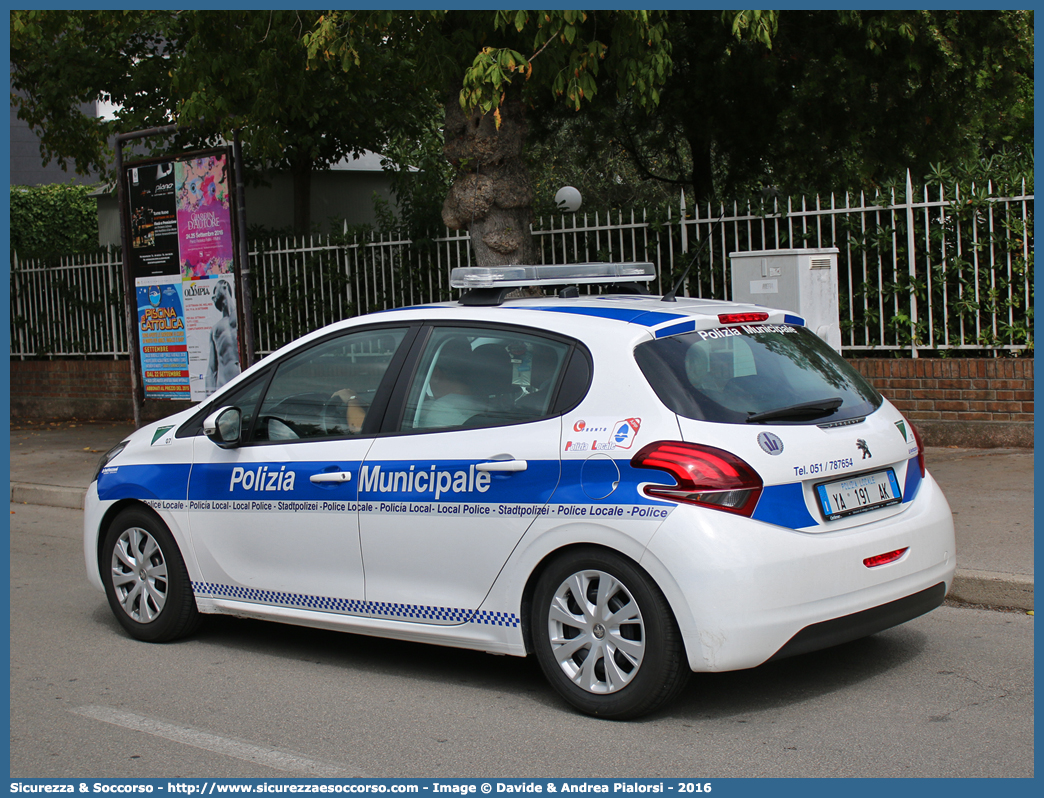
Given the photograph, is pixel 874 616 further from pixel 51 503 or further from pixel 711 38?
pixel 711 38

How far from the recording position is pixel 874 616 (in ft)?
14.7

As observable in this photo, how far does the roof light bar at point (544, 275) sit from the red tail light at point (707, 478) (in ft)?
4.41

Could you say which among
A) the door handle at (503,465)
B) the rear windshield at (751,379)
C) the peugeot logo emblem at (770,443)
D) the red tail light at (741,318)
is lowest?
the door handle at (503,465)

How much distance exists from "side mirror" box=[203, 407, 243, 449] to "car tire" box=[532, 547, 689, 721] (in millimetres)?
1799

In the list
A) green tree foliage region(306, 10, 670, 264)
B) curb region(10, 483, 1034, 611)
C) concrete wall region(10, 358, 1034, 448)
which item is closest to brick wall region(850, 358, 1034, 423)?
concrete wall region(10, 358, 1034, 448)

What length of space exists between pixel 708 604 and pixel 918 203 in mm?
7395

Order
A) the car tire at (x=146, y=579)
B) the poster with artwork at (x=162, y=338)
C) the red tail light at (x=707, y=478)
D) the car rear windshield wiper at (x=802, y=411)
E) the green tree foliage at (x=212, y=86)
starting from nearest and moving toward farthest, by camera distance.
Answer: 1. the red tail light at (x=707, y=478)
2. the car rear windshield wiper at (x=802, y=411)
3. the car tire at (x=146, y=579)
4. the green tree foliage at (x=212, y=86)
5. the poster with artwork at (x=162, y=338)

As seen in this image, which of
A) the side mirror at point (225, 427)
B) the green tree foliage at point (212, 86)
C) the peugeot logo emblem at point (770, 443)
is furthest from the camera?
the green tree foliage at point (212, 86)

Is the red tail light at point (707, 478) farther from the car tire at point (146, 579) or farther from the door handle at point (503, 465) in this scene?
the car tire at point (146, 579)

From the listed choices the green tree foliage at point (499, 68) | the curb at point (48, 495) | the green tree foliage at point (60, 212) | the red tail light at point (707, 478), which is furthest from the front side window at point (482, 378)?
the green tree foliage at point (60, 212)

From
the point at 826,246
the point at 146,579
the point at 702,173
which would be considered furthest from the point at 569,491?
the point at 702,173

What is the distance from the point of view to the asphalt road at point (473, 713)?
4.07 m

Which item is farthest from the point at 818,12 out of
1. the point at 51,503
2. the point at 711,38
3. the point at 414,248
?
the point at 51,503

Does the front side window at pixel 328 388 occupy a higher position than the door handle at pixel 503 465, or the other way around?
the front side window at pixel 328 388
